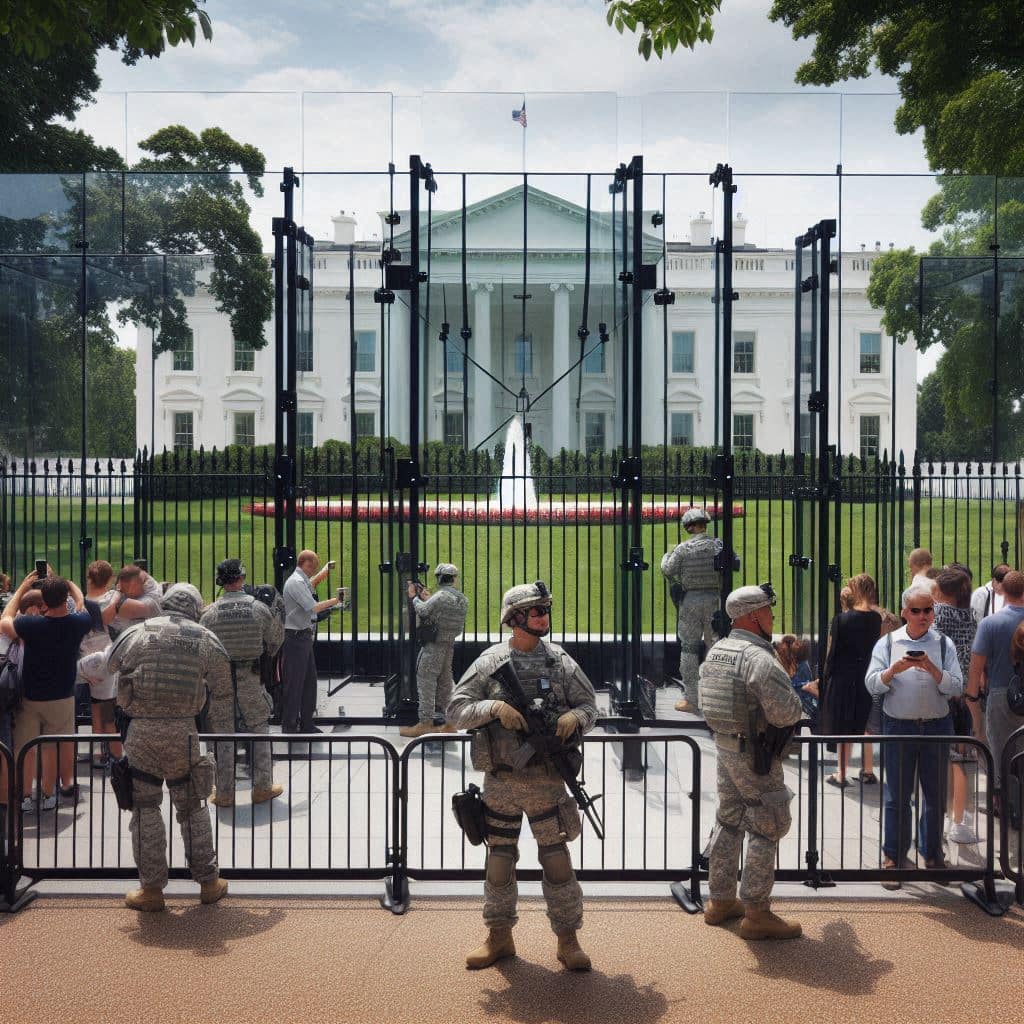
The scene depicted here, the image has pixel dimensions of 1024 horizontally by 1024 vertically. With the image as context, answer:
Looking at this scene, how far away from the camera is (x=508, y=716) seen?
195 inches

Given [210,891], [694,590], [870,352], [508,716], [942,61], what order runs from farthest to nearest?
[870,352], [942,61], [694,590], [210,891], [508,716]

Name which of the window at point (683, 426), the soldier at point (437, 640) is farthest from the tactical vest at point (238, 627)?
the window at point (683, 426)

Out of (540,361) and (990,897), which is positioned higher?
(540,361)

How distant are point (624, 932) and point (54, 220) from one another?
34.0ft

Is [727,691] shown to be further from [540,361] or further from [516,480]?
[540,361]

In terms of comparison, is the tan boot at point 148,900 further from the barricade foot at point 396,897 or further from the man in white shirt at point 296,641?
the man in white shirt at point 296,641

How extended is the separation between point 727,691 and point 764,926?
1.15 meters

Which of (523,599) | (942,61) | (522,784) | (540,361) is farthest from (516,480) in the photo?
(540,361)

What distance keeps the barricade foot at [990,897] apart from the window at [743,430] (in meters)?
26.7

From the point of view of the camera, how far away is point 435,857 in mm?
6664

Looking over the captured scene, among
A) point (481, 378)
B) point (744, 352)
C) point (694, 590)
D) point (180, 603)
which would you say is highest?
point (744, 352)

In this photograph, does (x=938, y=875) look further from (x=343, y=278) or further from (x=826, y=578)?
(x=343, y=278)

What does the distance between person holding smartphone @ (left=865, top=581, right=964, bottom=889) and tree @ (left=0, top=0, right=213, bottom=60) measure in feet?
Result: 18.9

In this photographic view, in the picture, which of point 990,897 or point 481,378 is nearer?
point 990,897
